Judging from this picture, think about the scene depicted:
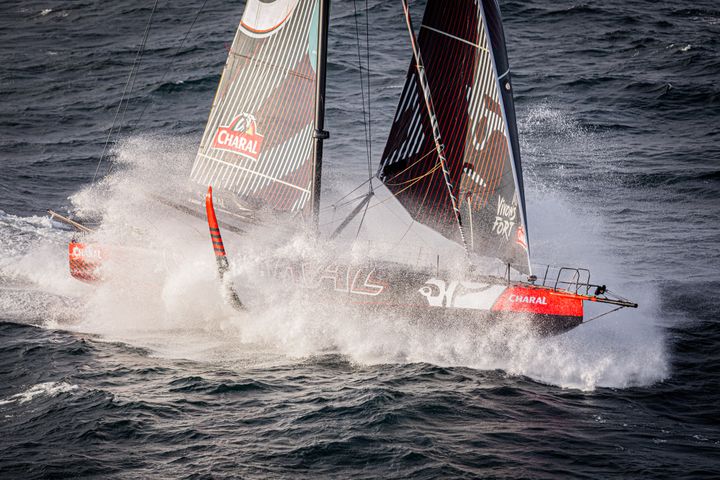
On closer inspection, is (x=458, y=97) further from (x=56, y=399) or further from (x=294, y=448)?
(x=56, y=399)

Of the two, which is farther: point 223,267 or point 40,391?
point 223,267

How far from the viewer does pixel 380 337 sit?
1532 cm

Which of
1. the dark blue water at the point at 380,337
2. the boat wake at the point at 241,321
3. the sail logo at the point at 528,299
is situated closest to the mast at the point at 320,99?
the boat wake at the point at 241,321

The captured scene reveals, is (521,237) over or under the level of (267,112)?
under

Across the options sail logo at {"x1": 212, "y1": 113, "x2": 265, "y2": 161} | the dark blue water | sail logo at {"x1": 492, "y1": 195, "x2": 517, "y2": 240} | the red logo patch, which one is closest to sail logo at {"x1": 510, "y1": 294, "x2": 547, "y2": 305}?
the dark blue water

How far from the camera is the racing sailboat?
49.7ft

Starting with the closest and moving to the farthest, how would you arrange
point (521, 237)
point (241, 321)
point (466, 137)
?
point (521, 237) < point (466, 137) < point (241, 321)

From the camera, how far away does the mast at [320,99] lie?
51.2 feet

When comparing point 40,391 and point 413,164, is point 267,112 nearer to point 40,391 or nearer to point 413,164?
point 413,164

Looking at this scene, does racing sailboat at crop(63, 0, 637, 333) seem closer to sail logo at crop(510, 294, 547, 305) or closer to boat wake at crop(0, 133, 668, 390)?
sail logo at crop(510, 294, 547, 305)

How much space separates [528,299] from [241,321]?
589 centimetres

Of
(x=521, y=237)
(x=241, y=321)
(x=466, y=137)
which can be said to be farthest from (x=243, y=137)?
(x=521, y=237)

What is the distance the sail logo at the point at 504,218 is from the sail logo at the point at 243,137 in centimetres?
540

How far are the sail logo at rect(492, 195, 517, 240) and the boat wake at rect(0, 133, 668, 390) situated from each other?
78.1 inches
